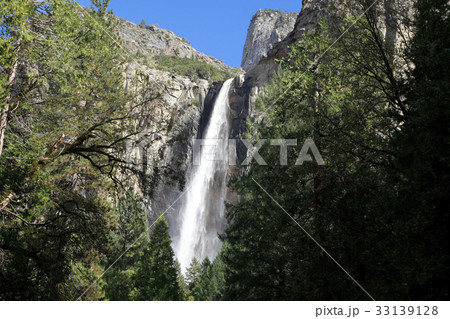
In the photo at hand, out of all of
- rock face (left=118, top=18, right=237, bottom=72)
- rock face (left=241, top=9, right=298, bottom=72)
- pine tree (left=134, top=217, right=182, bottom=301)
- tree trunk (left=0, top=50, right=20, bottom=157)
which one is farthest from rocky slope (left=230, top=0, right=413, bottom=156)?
rock face (left=241, top=9, right=298, bottom=72)

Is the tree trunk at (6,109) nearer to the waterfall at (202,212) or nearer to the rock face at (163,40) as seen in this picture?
Answer: the waterfall at (202,212)

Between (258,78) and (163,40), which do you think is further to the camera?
(163,40)

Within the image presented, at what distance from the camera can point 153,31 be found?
139625mm

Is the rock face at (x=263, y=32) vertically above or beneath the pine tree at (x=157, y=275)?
above

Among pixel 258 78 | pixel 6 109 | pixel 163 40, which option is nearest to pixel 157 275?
pixel 6 109

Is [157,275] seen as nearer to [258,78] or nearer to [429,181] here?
[429,181]

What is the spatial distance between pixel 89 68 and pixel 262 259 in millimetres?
11932

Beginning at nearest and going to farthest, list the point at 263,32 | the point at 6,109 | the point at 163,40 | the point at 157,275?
the point at 6,109 → the point at 157,275 → the point at 163,40 → the point at 263,32

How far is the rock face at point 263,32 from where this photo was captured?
158075 millimetres

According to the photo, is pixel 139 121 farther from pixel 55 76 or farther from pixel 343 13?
pixel 343 13

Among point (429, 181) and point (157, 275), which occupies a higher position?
point (429, 181)

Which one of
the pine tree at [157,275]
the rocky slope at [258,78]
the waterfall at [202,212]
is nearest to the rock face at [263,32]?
the rocky slope at [258,78]

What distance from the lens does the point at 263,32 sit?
16775 centimetres
